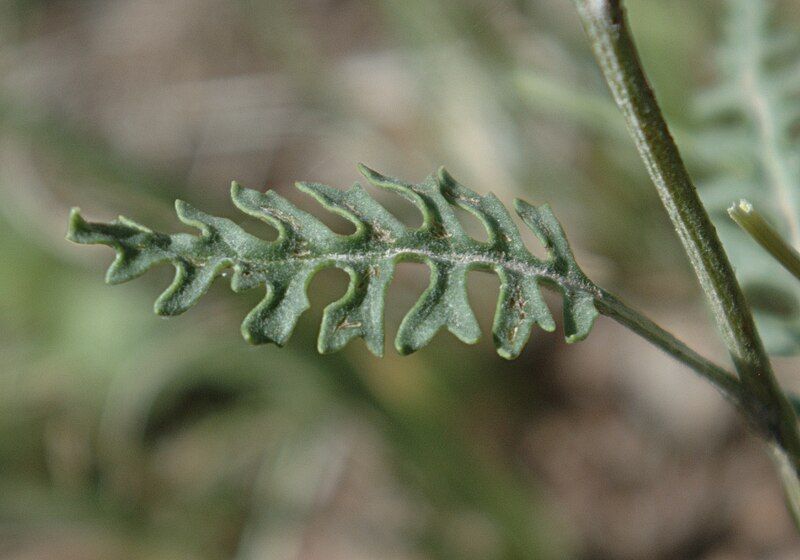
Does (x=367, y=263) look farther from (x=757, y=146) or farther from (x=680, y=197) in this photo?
(x=757, y=146)

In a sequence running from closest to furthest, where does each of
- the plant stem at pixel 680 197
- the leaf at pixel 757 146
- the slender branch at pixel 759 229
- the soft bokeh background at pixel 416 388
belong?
the plant stem at pixel 680 197, the slender branch at pixel 759 229, the leaf at pixel 757 146, the soft bokeh background at pixel 416 388

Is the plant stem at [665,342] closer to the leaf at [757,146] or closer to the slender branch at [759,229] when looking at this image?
the slender branch at [759,229]

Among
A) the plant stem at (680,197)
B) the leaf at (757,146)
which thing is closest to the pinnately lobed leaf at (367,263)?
the plant stem at (680,197)

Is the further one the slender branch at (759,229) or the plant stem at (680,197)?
the slender branch at (759,229)

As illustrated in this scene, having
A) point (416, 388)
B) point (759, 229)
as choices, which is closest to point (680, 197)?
point (759, 229)

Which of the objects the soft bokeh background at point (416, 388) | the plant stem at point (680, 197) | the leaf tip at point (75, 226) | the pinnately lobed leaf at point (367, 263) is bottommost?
the leaf tip at point (75, 226)

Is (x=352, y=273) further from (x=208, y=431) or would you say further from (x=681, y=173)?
(x=208, y=431)

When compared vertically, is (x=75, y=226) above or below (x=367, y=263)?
below
